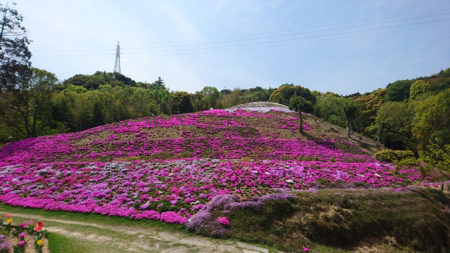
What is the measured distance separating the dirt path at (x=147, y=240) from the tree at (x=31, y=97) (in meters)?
32.7

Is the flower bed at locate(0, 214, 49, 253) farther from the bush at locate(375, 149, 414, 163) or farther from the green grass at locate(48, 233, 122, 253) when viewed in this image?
the bush at locate(375, 149, 414, 163)

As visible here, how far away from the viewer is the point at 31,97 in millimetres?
31734

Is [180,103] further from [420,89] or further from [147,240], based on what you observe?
[420,89]

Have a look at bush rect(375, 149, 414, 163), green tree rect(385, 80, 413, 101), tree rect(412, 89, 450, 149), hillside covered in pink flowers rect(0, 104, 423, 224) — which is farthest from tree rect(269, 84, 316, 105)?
bush rect(375, 149, 414, 163)

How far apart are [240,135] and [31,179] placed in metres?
24.1

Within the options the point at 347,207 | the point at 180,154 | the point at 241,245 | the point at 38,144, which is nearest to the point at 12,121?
the point at 38,144

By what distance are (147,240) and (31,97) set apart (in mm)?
39495

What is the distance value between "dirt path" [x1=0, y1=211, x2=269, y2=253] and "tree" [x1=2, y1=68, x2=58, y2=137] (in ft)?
107

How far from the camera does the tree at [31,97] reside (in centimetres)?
2971

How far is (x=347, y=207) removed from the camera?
12281 mm

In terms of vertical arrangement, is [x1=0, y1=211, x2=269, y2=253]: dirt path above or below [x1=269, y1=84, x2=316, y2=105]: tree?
below

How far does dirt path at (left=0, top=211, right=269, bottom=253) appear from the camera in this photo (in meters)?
8.60

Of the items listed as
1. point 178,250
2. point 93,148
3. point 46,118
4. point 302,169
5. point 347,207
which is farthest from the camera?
point 46,118

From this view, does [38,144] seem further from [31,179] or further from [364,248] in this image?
[364,248]
